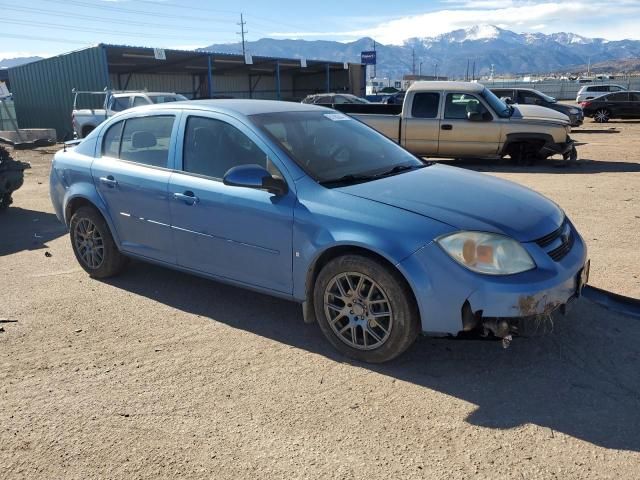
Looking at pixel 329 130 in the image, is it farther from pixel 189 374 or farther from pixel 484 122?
pixel 484 122

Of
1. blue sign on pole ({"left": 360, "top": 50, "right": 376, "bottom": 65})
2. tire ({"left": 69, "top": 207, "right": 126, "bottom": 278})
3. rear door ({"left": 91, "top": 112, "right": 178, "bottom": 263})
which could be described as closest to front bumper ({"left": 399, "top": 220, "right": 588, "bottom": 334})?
rear door ({"left": 91, "top": 112, "right": 178, "bottom": 263})

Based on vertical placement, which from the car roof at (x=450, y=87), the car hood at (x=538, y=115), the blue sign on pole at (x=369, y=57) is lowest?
the car hood at (x=538, y=115)

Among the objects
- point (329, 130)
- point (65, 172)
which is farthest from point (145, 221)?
point (329, 130)

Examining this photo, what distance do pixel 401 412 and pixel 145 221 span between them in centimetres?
273

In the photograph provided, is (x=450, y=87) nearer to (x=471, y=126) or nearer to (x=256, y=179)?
(x=471, y=126)

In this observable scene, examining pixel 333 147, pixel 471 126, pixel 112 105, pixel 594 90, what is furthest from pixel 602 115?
pixel 333 147

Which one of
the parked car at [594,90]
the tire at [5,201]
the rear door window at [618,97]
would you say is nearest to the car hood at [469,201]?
the tire at [5,201]

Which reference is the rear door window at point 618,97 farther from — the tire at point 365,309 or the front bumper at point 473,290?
the tire at point 365,309

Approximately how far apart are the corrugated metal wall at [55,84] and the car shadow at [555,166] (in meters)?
17.3

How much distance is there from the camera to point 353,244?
3.49 meters

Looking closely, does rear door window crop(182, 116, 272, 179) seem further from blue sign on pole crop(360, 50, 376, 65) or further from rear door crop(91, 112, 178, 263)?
blue sign on pole crop(360, 50, 376, 65)

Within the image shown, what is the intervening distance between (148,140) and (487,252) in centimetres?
305

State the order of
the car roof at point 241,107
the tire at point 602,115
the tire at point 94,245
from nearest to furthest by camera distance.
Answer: the car roof at point 241,107
the tire at point 94,245
the tire at point 602,115

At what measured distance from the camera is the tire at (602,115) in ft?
84.3
